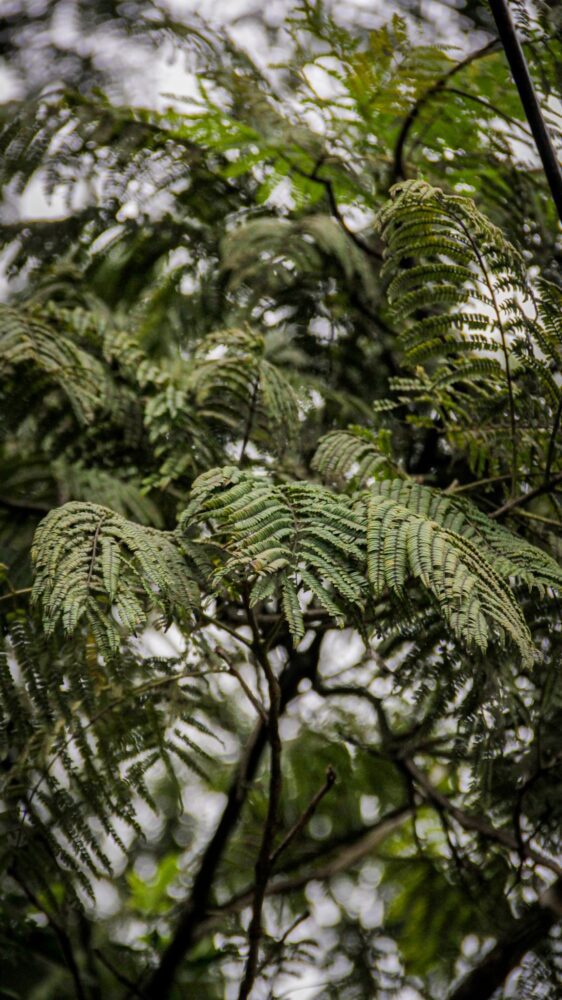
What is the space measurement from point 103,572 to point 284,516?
0.21 metres

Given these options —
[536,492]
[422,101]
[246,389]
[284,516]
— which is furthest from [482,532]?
[422,101]

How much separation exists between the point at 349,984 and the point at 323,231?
4.98 ft

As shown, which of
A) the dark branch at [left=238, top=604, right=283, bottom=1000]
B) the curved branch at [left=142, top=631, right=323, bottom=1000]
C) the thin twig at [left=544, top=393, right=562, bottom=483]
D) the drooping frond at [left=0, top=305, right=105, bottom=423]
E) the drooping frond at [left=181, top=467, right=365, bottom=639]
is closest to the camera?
the drooping frond at [left=181, top=467, right=365, bottom=639]

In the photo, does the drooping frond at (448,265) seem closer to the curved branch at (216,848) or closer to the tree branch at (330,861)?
the curved branch at (216,848)

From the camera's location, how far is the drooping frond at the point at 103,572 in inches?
41.0

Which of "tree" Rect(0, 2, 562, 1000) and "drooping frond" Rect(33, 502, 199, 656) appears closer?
"drooping frond" Rect(33, 502, 199, 656)

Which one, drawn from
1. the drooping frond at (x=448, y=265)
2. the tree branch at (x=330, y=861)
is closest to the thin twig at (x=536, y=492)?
the drooping frond at (x=448, y=265)

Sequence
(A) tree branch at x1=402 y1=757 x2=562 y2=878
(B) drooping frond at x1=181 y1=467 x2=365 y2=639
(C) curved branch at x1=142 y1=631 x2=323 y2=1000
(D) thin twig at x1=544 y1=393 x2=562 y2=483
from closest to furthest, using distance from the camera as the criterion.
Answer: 1. (B) drooping frond at x1=181 y1=467 x2=365 y2=639
2. (D) thin twig at x1=544 y1=393 x2=562 y2=483
3. (A) tree branch at x1=402 y1=757 x2=562 y2=878
4. (C) curved branch at x1=142 y1=631 x2=323 y2=1000

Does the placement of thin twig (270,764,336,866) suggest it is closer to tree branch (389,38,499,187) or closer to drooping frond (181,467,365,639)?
drooping frond (181,467,365,639)

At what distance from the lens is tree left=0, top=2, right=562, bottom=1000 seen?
1200 mm

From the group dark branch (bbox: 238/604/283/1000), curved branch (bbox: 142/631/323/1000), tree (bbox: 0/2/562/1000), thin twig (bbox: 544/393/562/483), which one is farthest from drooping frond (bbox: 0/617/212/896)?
thin twig (bbox: 544/393/562/483)

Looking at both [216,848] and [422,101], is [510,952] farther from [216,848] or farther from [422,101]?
[422,101]

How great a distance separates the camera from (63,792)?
1.41 meters

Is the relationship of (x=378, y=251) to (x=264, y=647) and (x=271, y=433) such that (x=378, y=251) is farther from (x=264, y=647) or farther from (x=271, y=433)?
(x=264, y=647)
